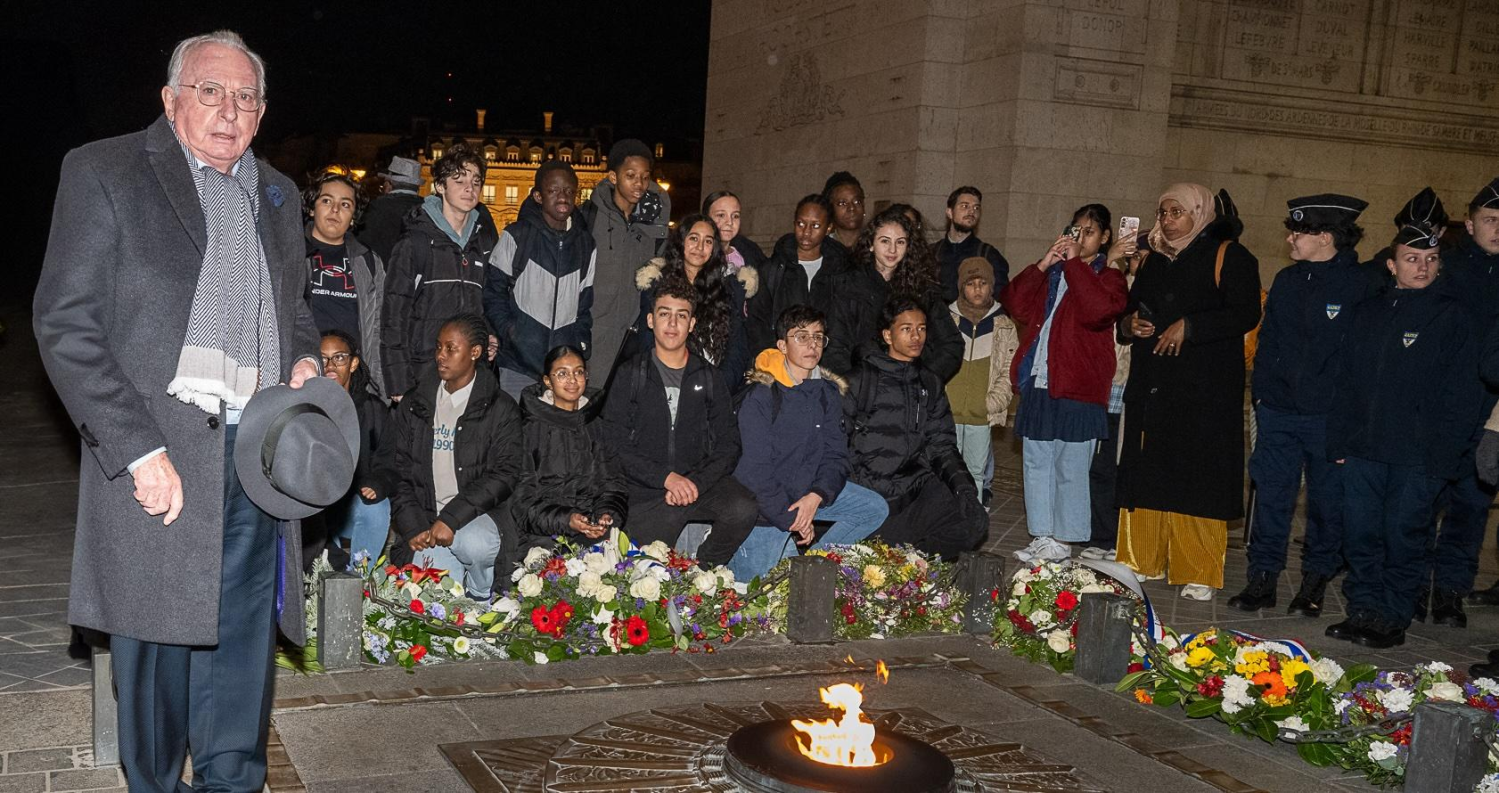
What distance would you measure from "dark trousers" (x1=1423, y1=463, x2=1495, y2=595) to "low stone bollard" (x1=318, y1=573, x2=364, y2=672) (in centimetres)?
599

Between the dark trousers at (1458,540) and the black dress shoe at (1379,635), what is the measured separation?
1.00 metres

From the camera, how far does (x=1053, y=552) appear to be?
841 cm

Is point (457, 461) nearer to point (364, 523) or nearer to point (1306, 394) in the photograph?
point (364, 523)

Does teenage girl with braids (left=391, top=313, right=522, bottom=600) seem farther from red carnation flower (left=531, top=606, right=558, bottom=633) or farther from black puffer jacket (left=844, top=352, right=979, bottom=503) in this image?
black puffer jacket (left=844, top=352, right=979, bottom=503)

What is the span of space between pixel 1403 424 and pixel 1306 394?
798mm

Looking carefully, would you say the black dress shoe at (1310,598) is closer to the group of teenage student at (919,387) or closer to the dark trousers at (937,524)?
the group of teenage student at (919,387)

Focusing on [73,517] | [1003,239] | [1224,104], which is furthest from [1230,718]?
[1224,104]

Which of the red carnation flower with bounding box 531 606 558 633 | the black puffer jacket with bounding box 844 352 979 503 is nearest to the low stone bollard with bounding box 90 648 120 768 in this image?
the red carnation flower with bounding box 531 606 558 633

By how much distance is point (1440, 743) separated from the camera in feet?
15.2

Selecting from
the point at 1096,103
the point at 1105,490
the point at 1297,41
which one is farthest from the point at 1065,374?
the point at 1297,41

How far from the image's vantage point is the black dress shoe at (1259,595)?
777 cm

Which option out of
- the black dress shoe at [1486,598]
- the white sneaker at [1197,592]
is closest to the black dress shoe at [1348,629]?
the white sneaker at [1197,592]

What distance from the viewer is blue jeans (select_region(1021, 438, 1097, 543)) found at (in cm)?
851

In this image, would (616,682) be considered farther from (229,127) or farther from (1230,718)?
(229,127)
